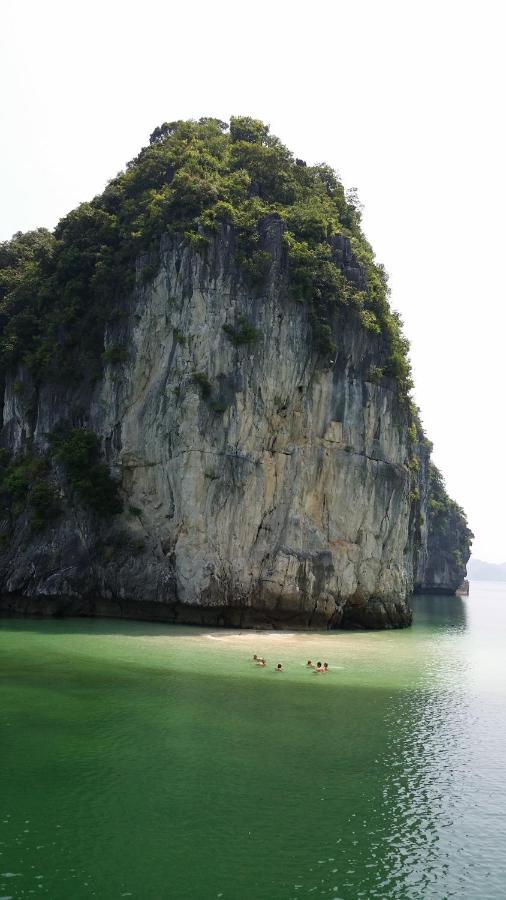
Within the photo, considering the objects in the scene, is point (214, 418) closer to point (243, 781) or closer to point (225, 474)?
point (225, 474)

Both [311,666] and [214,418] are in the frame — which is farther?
[214,418]

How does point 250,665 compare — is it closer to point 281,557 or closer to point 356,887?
point 281,557

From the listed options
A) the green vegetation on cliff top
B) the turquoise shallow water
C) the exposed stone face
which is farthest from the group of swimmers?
the green vegetation on cliff top

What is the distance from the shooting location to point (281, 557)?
94.5 feet

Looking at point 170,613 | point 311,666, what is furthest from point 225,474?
point 311,666

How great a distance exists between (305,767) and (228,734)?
1.99 meters

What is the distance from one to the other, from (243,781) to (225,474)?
61.6ft

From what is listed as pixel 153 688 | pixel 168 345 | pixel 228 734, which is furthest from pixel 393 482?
pixel 228 734

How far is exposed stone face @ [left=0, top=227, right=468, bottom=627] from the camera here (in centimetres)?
2864

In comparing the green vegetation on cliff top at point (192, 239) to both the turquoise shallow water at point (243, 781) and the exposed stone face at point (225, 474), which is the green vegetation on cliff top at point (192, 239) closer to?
the exposed stone face at point (225, 474)

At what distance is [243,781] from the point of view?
33.9 feet

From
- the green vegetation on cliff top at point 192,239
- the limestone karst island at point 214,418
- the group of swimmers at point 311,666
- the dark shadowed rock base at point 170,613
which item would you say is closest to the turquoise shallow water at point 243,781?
the group of swimmers at point 311,666

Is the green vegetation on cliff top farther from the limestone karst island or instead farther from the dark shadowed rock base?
the dark shadowed rock base

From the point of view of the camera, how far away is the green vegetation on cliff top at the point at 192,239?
30.5 meters
